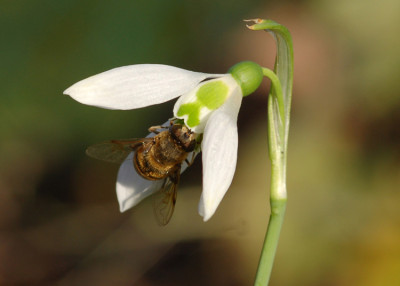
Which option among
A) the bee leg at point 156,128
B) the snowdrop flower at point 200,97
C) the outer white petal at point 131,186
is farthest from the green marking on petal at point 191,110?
the outer white petal at point 131,186

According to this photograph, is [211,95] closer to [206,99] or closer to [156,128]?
[206,99]

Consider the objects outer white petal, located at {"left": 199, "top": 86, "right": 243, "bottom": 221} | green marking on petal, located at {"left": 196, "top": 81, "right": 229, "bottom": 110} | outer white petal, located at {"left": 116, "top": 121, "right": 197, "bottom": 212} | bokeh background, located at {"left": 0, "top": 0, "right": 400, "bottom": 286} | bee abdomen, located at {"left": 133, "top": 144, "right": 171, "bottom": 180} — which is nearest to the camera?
outer white petal, located at {"left": 199, "top": 86, "right": 243, "bottom": 221}

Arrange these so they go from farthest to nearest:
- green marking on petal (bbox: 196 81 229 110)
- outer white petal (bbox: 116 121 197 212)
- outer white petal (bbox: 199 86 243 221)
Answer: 1. outer white petal (bbox: 116 121 197 212)
2. green marking on petal (bbox: 196 81 229 110)
3. outer white petal (bbox: 199 86 243 221)

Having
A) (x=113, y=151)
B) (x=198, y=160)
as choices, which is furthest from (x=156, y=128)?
(x=198, y=160)

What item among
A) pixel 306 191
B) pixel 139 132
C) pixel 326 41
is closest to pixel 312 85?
pixel 326 41

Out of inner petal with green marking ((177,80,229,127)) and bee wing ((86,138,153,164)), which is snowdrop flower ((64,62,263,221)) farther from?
bee wing ((86,138,153,164))

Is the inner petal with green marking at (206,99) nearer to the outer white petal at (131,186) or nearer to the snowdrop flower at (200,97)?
the snowdrop flower at (200,97)

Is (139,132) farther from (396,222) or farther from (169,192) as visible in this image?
(169,192)

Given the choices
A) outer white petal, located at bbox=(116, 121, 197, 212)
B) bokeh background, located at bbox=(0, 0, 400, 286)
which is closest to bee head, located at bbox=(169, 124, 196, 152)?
outer white petal, located at bbox=(116, 121, 197, 212)
